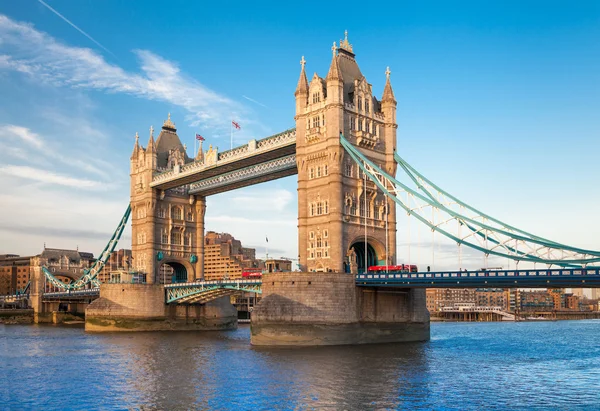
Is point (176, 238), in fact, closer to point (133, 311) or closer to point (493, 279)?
point (133, 311)

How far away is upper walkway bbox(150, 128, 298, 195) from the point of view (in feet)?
251

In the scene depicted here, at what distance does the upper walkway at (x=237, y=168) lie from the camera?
76.6m

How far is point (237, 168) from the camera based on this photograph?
8656cm

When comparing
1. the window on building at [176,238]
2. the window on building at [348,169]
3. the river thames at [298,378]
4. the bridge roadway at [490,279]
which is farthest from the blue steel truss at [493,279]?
the window on building at [176,238]

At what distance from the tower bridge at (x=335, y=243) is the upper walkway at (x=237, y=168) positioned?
189mm

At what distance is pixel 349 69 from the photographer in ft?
237

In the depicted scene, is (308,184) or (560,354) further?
(308,184)

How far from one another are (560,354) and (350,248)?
22.0 meters

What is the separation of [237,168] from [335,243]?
24796 mm

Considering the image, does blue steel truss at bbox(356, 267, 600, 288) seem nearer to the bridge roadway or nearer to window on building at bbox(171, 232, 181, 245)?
the bridge roadway

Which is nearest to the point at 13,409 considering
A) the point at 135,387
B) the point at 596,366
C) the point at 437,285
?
the point at 135,387

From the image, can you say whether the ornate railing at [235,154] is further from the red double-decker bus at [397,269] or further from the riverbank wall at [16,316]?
the riverbank wall at [16,316]

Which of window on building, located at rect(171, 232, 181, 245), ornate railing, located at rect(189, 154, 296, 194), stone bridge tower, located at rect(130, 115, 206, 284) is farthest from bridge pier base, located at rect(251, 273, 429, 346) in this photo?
window on building, located at rect(171, 232, 181, 245)

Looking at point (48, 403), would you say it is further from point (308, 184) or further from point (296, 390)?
point (308, 184)
